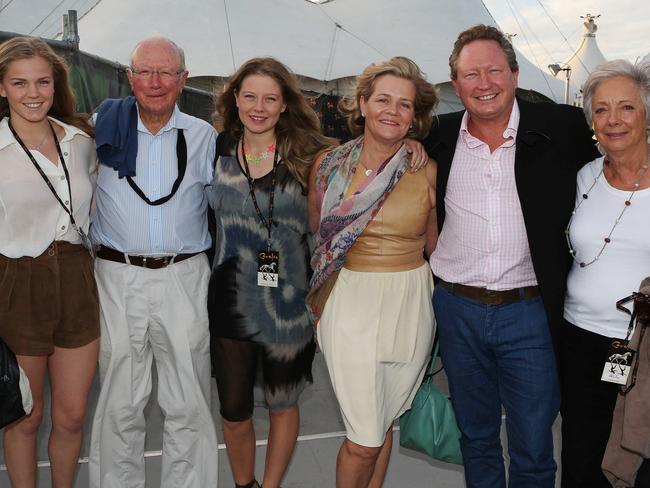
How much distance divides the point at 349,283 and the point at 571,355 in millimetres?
833

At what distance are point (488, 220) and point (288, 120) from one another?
980 mm

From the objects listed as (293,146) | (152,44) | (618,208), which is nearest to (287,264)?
(293,146)

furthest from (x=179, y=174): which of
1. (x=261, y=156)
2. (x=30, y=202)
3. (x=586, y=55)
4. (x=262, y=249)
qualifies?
(x=586, y=55)

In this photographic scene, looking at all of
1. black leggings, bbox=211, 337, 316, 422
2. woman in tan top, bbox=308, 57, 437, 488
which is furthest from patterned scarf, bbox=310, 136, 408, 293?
black leggings, bbox=211, 337, 316, 422

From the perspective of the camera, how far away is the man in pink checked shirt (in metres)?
2.38

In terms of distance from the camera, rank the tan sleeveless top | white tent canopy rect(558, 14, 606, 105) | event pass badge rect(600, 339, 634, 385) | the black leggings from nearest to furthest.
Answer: event pass badge rect(600, 339, 634, 385) < the tan sleeveless top < the black leggings < white tent canopy rect(558, 14, 606, 105)

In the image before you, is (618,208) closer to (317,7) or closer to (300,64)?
(300,64)

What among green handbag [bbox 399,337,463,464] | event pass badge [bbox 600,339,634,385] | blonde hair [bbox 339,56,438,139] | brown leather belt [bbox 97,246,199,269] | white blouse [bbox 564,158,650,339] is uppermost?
blonde hair [bbox 339,56,438,139]

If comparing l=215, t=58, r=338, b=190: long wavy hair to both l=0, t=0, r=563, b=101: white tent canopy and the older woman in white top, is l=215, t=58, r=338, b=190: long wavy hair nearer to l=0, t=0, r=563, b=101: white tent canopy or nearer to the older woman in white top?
the older woman in white top

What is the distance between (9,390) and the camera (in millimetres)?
2352

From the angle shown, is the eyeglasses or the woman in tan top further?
the eyeglasses

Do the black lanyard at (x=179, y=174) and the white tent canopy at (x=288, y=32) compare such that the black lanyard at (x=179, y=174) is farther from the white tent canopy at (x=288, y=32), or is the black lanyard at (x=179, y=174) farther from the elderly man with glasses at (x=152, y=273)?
the white tent canopy at (x=288, y=32)

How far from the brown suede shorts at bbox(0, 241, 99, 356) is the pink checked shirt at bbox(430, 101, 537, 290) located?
1.41m

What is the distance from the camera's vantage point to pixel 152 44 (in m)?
2.72
